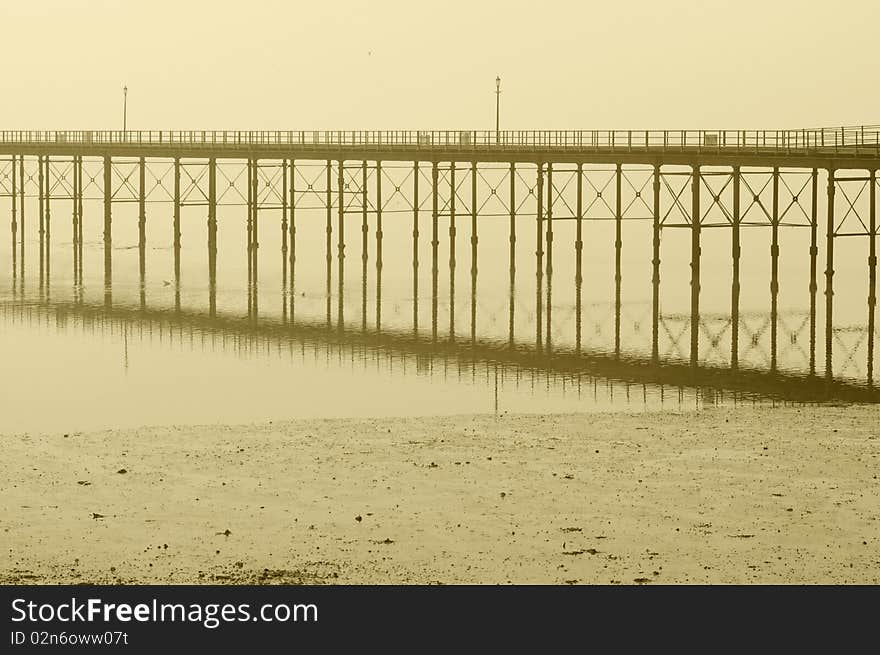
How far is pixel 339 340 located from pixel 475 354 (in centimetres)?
467

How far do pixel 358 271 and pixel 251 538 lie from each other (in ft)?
168

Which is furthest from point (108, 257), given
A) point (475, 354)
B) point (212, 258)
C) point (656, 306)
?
point (475, 354)

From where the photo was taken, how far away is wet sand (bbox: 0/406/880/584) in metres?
19.5

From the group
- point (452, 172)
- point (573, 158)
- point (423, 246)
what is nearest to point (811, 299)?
point (573, 158)

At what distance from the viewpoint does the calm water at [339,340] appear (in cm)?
3325

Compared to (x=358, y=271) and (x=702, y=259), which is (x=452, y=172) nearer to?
(x=358, y=271)

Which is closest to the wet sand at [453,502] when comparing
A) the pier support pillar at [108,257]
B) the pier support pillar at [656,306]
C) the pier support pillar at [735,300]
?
the pier support pillar at [735,300]

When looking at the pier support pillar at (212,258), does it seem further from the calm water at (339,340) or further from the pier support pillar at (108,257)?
the pier support pillar at (108,257)

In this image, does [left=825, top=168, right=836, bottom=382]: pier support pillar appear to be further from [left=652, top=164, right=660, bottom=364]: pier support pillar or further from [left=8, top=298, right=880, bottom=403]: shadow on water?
[left=652, top=164, right=660, bottom=364]: pier support pillar

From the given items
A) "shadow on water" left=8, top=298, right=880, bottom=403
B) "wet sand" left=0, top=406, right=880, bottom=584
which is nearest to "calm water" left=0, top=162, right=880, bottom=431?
"shadow on water" left=8, top=298, right=880, bottom=403

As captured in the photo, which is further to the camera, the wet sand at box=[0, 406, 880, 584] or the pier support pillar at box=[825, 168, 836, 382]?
the pier support pillar at box=[825, 168, 836, 382]

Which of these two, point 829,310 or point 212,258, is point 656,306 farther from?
point 212,258

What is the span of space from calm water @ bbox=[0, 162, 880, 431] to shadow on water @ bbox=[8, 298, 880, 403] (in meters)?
0.15

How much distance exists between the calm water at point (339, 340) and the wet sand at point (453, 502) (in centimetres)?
324
